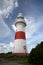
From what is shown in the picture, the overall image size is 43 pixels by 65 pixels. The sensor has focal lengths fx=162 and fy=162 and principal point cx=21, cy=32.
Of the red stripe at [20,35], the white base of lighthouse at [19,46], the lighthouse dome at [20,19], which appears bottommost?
the white base of lighthouse at [19,46]

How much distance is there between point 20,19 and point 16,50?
6.65 metres

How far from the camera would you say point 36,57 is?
51.9 feet

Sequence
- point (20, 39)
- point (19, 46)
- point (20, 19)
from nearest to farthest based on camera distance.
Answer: point (20, 39), point (19, 46), point (20, 19)

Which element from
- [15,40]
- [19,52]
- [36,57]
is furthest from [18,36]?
[36,57]

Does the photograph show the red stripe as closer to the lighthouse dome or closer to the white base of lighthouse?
the white base of lighthouse

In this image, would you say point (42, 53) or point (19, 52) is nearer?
point (42, 53)

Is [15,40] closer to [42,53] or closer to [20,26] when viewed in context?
[20,26]

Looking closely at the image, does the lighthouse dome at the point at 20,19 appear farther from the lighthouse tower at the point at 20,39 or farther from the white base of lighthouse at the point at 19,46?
the white base of lighthouse at the point at 19,46

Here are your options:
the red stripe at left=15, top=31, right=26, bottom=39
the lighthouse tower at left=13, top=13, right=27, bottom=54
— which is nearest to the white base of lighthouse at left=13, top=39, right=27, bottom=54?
the lighthouse tower at left=13, top=13, right=27, bottom=54

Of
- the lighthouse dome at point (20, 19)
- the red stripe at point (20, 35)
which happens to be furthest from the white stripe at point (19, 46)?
the lighthouse dome at point (20, 19)

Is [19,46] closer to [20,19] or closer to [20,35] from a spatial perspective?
[20,35]

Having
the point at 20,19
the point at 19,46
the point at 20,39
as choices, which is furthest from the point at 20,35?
the point at 20,19

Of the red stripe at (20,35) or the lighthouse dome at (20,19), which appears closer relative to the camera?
the red stripe at (20,35)

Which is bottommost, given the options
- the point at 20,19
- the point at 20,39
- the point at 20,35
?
the point at 20,39
